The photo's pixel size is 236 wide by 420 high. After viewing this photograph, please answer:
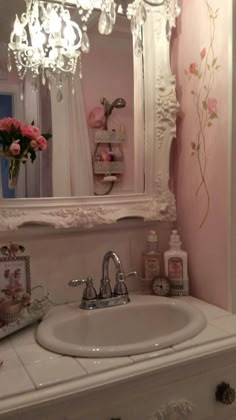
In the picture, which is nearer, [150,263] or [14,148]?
[14,148]

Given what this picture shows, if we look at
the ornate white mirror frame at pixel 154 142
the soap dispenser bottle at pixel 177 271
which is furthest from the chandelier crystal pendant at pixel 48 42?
the soap dispenser bottle at pixel 177 271

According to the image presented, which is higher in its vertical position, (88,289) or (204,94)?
(204,94)

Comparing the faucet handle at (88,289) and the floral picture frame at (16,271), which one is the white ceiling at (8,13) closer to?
the floral picture frame at (16,271)

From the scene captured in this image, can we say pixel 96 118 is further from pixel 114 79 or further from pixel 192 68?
pixel 192 68

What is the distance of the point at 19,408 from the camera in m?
0.71

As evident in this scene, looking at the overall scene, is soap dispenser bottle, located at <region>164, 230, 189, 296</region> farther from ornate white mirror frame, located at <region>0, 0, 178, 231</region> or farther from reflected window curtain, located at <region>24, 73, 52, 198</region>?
reflected window curtain, located at <region>24, 73, 52, 198</region>

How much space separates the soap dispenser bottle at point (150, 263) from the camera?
131cm

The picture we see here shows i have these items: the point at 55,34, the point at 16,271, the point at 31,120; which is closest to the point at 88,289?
the point at 16,271

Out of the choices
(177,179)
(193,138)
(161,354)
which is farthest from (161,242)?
(161,354)

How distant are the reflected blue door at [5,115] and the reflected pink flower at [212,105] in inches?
24.0

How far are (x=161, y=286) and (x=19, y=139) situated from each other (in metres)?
0.66

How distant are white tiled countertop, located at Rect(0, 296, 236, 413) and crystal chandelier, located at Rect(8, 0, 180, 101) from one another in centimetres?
74

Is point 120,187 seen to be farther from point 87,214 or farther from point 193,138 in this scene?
point 193,138

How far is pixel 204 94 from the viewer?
1.22 m
